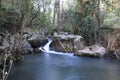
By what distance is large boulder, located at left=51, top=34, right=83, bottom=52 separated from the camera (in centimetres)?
1991

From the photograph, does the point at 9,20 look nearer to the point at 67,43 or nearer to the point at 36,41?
the point at 36,41

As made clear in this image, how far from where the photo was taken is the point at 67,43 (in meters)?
20.3

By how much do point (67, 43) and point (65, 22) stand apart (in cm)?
771

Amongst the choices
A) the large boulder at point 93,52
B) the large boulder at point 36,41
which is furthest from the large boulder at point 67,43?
the large boulder at point 36,41

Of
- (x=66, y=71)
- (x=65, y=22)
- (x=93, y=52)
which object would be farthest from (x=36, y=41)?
(x=66, y=71)

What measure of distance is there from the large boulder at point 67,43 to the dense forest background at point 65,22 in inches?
71.8

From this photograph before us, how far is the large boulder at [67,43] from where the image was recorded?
65.3 feet

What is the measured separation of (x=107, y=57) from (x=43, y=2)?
22.8 ft

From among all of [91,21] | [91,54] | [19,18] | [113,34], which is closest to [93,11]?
[91,21]

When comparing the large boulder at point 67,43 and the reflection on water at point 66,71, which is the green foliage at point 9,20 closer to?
the reflection on water at point 66,71

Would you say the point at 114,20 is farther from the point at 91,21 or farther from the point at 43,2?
the point at 43,2

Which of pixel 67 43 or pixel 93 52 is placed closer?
pixel 93 52

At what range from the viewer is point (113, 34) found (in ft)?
62.3

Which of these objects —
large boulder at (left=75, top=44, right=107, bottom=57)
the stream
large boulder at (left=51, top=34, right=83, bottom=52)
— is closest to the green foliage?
the stream
